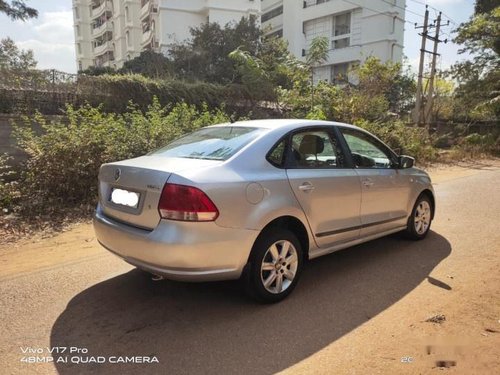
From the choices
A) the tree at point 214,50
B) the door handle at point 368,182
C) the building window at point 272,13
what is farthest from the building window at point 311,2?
the door handle at point 368,182

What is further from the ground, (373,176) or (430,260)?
(373,176)

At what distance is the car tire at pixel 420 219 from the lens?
5463 millimetres

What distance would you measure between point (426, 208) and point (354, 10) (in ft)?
155

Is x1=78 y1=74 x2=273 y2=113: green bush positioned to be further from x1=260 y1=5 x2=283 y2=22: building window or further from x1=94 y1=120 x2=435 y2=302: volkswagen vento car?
x1=260 y1=5 x2=283 y2=22: building window

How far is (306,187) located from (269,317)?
1.24 meters

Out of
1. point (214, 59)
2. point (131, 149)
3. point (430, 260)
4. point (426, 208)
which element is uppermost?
point (214, 59)

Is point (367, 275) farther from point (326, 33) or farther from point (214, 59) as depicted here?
point (326, 33)

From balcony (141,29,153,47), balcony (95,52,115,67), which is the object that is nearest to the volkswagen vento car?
balcony (141,29,153,47)

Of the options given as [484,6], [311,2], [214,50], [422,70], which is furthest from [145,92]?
[311,2]

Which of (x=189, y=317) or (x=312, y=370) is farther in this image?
(x=189, y=317)

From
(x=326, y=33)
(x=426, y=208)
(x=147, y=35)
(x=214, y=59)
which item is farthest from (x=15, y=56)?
(x=426, y=208)

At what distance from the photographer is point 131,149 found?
808cm

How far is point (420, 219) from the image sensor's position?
5.62 metres

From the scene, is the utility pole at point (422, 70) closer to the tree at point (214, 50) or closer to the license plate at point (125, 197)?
the tree at point (214, 50)
